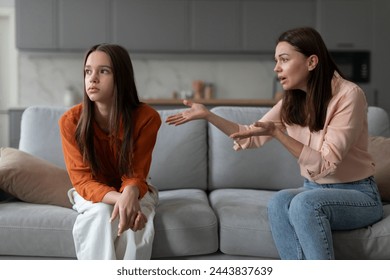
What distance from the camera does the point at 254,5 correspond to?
5.60m

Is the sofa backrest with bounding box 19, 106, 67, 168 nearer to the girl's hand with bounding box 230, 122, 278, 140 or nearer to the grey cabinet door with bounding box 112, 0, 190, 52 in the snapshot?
the girl's hand with bounding box 230, 122, 278, 140

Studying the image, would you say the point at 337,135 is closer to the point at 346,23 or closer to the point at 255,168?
the point at 255,168

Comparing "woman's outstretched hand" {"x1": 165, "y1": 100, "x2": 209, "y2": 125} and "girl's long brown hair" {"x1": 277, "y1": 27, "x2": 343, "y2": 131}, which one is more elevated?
"girl's long brown hair" {"x1": 277, "y1": 27, "x2": 343, "y2": 131}

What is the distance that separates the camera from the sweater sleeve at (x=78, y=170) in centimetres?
183

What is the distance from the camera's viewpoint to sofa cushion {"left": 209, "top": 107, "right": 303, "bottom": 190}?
2535 millimetres

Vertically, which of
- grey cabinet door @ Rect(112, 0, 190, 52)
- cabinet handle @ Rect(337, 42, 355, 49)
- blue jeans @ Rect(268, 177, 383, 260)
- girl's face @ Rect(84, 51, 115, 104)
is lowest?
blue jeans @ Rect(268, 177, 383, 260)

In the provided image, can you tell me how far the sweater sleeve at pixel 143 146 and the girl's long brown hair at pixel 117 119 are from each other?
1.1 inches

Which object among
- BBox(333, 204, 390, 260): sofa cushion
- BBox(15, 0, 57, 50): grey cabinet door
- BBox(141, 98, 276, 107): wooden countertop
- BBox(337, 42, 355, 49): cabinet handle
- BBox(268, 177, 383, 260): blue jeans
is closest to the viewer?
A: BBox(268, 177, 383, 260): blue jeans

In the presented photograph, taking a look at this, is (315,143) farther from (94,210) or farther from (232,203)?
(94,210)

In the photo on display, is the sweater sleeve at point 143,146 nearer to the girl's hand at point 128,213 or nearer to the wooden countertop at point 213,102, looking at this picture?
the girl's hand at point 128,213

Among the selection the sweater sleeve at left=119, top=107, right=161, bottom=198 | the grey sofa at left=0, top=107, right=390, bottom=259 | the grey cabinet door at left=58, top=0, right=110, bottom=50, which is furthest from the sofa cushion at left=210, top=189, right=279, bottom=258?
the grey cabinet door at left=58, top=0, right=110, bottom=50

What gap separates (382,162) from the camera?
230cm

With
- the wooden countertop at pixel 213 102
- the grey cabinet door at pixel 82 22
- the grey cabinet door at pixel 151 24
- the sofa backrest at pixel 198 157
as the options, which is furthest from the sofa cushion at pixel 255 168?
the grey cabinet door at pixel 82 22

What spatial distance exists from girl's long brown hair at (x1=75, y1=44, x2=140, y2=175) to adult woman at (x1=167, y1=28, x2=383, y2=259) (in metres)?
0.19
